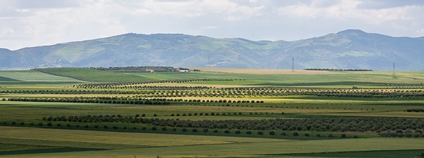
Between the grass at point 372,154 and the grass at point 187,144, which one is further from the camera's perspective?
the grass at point 187,144

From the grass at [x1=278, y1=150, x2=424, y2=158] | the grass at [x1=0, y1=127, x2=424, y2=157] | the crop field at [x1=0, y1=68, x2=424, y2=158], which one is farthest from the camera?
the crop field at [x1=0, y1=68, x2=424, y2=158]

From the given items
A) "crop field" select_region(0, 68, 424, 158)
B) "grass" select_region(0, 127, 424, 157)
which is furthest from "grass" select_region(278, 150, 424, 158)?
"grass" select_region(0, 127, 424, 157)

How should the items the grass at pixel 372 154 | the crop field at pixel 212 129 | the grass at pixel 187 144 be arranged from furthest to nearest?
the crop field at pixel 212 129
the grass at pixel 187 144
the grass at pixel 372 154

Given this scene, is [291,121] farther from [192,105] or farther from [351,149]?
[192,105]

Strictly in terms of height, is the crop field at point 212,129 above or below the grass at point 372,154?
above

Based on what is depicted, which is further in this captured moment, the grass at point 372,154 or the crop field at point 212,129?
the crop field at point 212,129

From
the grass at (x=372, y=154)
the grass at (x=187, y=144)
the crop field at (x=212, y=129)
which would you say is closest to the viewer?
the grass at (x=372, y=154)

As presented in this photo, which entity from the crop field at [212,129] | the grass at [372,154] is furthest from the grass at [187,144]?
the grass at [372,154]

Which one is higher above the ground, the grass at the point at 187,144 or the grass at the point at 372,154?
the grass at the point at 187,144

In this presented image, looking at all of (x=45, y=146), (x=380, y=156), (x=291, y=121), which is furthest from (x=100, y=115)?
(x=380, y=156)

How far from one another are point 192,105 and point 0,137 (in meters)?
49.7

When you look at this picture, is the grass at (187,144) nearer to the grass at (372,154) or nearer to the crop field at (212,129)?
the crop field at (212,129)

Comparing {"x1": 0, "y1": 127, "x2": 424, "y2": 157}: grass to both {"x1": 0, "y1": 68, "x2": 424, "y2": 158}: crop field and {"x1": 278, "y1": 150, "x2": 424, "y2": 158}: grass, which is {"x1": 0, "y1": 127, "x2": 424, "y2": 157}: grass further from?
{"x1": 278, "y1": 150, "x2": 424, "y2": 158}: grass

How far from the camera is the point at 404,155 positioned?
200ft
